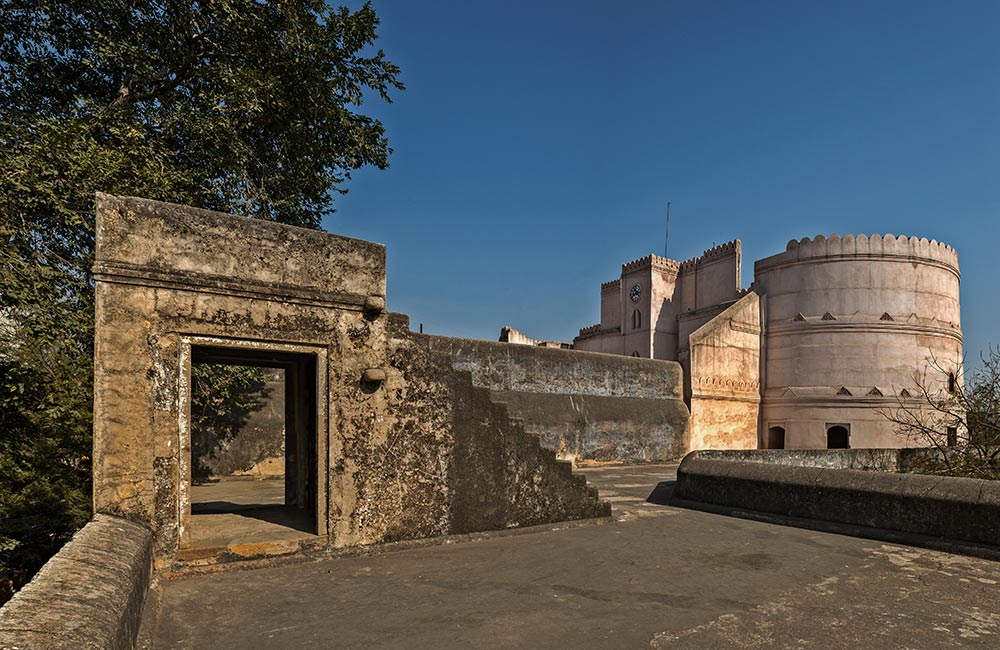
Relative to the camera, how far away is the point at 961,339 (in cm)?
2677

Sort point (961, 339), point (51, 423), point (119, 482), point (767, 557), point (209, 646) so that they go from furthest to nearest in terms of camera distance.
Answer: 1. point (961, 339)
2. point (51, 423)
3. point (767, 557)
4. point (119, 482)
5. point (209, 646)

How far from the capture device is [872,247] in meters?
24.9

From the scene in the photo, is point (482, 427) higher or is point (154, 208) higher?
point (154, 208)

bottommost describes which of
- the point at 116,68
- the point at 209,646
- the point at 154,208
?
the point at 209,646

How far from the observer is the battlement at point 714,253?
30470 mm

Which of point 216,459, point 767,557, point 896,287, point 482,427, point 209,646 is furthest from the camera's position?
point 896,287

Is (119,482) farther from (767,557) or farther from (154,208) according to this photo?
(767,557)

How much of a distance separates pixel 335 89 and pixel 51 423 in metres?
9.38

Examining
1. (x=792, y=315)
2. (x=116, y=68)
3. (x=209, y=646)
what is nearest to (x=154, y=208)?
(x=209, y=646)

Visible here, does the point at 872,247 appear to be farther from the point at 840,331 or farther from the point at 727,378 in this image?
the point at 727,378

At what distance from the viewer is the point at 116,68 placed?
11.2m

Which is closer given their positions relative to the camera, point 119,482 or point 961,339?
point 119,482

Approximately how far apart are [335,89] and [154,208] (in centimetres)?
958

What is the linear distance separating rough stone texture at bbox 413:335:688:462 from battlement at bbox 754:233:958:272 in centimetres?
1137
